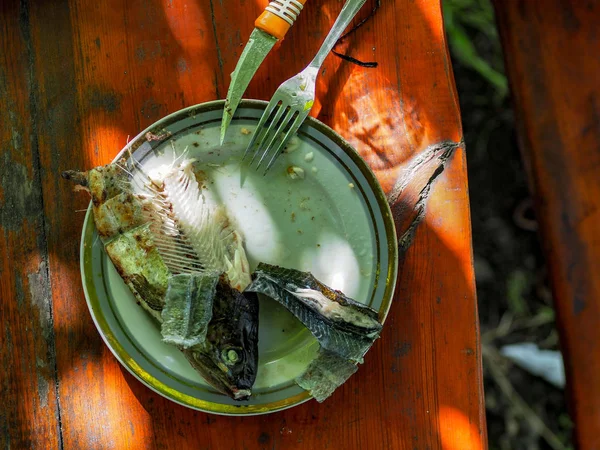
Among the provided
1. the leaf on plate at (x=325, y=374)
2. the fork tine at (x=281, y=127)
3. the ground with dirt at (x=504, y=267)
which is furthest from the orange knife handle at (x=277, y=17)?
the ground with dirt at (x=504, y=267)

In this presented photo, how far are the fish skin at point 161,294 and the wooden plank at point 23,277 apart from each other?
0.29m

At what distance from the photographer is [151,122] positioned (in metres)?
1.70

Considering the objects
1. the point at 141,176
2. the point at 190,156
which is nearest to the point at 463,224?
the point at 190,156

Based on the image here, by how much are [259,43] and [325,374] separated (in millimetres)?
943

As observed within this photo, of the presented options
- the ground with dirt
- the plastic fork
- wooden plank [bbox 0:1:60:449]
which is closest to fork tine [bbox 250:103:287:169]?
the plastic fork

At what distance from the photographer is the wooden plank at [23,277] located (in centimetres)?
168

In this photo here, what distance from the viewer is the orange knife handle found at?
1574 millimetres

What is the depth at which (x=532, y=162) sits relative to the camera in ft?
6.01

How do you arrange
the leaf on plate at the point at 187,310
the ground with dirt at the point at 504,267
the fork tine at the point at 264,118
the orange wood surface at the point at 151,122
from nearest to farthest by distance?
the leaf on plate at the point at 187,310
the fork tine at the point at 264,118
the orange wood surface at the point at 151,122
the ground with dirt at the point at 504,267

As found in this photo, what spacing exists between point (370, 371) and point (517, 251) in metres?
1.29

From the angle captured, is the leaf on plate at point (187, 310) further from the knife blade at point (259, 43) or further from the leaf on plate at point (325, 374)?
the knife blade at point (259, 43)

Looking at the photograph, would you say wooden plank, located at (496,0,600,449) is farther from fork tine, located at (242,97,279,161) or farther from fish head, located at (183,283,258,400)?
fish head, located at (183,283,258,400)

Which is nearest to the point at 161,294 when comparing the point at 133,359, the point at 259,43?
the point at 133,359

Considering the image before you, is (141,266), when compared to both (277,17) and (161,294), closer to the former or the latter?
(161,294)
